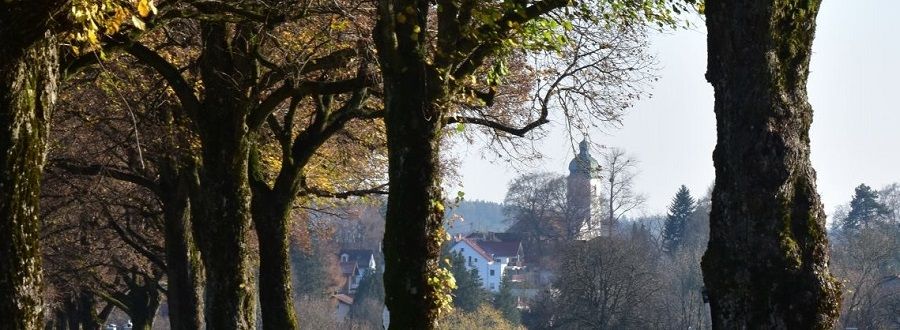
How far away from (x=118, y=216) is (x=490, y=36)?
2068 cm

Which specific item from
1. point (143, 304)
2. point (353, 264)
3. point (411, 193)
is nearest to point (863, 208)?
point (353, 264)

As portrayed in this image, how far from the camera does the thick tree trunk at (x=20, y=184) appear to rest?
32.4 feet

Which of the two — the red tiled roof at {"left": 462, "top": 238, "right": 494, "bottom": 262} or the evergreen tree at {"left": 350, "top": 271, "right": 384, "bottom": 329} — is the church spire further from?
the red tiled roof at {"left": 462, "top": 238, "right": 494, "bottom": 262}

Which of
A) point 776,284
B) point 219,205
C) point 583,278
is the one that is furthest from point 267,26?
point 583,278

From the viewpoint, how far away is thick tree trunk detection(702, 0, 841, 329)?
827 centimetres

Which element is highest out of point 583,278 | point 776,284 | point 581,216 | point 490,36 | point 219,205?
point 581,216

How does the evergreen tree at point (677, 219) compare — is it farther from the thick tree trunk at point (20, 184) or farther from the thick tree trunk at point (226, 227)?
the thick tree trunk at point (20, 184)

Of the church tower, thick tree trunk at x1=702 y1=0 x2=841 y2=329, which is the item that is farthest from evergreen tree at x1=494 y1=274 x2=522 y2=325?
thick tree trunk at x1=702 y1=0 x2=841 y2=329

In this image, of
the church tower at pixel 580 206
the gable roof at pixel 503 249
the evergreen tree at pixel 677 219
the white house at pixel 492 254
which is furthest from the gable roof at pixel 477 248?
the church tower at pixel 580 206

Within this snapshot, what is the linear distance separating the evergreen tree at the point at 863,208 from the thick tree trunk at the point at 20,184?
388 feet

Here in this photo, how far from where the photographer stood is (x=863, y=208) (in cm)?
12388

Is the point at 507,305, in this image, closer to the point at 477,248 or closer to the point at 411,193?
the point at 477,248

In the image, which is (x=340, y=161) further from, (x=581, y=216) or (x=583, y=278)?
(x=581, y=216)

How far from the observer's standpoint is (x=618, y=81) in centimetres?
1838
